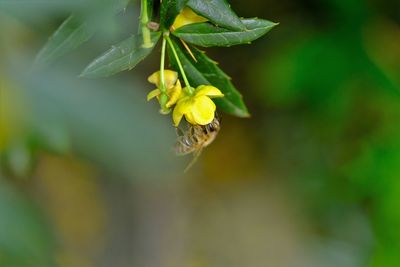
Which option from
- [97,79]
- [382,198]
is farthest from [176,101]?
[382,198]

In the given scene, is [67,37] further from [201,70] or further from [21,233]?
[21,233]

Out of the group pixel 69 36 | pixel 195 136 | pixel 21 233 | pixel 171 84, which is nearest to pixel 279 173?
pixel 195 136

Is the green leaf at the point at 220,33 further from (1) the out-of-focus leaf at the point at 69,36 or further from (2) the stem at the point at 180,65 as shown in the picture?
(1) the out-of-focus leaf at the point at 69,36

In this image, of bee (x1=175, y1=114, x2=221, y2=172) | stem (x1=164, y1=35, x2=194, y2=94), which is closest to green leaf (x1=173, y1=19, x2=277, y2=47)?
stem (x1=164, y1=35, x2=194, y2=94)

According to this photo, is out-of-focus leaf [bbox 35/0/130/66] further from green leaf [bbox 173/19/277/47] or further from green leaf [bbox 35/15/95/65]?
green leaf [bbox 173/19/277/47]

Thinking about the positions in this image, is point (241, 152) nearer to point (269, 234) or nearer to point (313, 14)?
point (269, 234)

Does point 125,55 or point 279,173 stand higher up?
point 125,55
